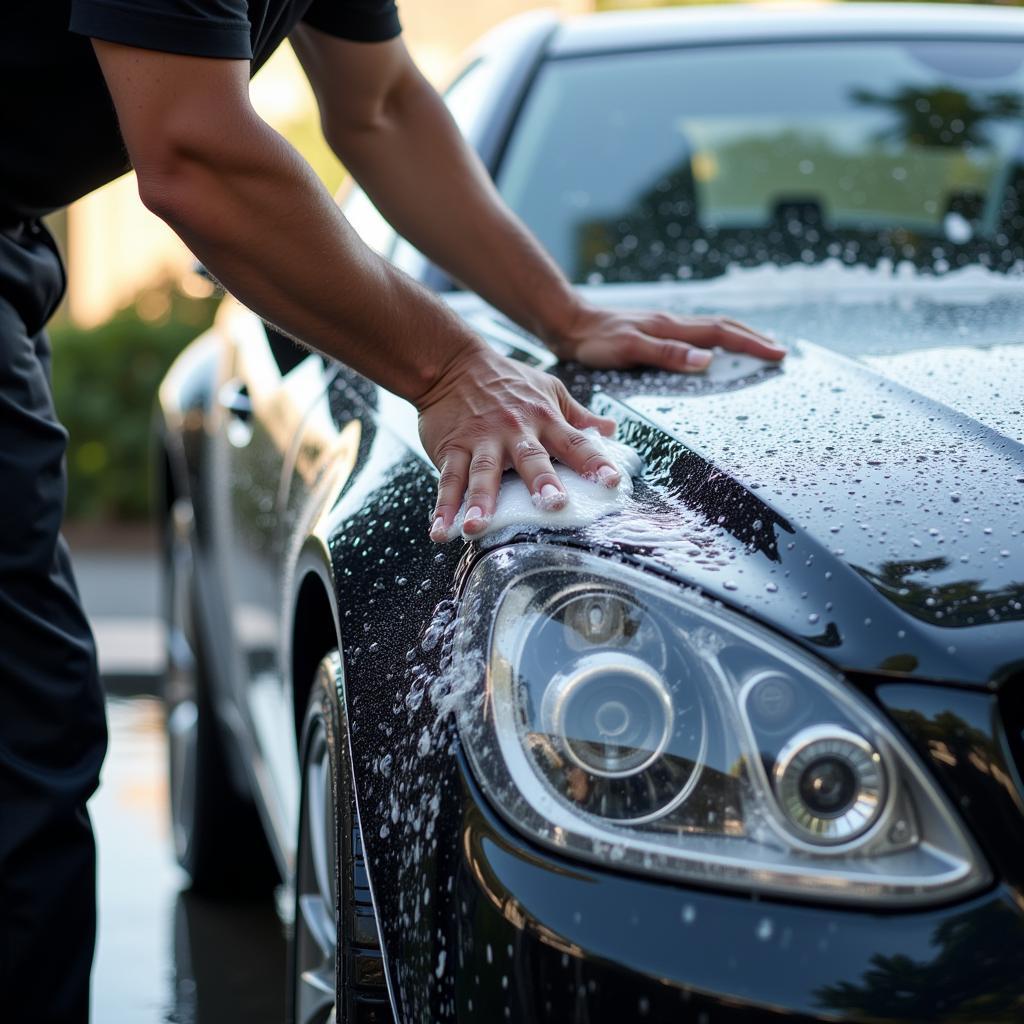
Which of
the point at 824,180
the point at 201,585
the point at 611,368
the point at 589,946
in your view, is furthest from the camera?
the point at 201,585

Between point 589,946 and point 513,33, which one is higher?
point 513,33

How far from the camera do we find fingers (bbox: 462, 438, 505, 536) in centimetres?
153

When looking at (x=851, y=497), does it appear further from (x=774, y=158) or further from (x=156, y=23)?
(x=774, y=158)

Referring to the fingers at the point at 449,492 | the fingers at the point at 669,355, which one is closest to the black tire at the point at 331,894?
the fingers at the point at 449,492

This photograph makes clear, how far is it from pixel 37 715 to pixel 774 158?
1.68m

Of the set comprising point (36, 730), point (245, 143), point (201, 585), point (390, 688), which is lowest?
point (201, 585)

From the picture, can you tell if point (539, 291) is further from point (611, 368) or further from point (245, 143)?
point (245, 143)

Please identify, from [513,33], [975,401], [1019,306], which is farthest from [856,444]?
[513,33]

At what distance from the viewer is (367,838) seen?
1.50 m

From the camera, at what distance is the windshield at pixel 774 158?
2648 millimetres

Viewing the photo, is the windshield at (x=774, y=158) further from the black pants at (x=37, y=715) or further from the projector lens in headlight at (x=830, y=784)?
the projector lens in headlight at (x=830, y=784)

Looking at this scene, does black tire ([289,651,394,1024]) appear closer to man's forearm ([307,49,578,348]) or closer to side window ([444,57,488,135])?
man's forearm ([307,49,578,348])

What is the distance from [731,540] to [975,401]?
415mm

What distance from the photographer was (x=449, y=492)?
1.61 m
